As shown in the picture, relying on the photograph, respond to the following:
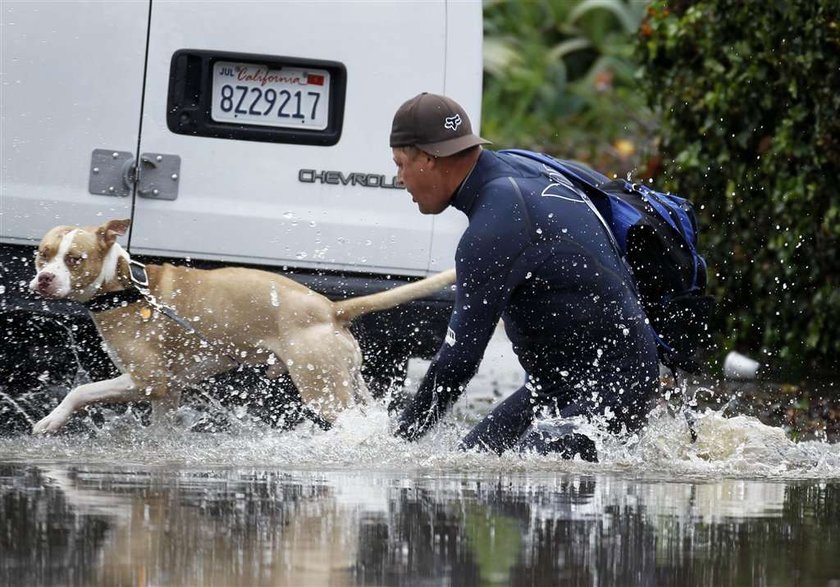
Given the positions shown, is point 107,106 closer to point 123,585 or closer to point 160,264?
point 160,264

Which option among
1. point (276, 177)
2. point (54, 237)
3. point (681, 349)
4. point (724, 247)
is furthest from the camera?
point (724, 247)

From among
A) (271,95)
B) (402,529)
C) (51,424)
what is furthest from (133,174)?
(402,529)

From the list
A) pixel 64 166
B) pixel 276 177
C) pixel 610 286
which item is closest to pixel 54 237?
pixel 64 166

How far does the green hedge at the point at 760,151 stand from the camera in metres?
9.29

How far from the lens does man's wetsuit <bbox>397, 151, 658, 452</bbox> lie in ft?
18.8

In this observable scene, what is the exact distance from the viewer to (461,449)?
21.4ft

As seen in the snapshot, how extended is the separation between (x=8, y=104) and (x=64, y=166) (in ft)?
1.24

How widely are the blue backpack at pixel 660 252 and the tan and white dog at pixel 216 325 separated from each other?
1200 millimetres

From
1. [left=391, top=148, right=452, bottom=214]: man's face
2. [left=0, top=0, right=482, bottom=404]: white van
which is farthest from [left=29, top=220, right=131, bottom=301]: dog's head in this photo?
[left=391, top=148, right=452, bottom=214]: man's face

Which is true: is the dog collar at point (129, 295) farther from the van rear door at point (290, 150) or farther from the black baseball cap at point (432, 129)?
the black baseball cap at point (432, 129)

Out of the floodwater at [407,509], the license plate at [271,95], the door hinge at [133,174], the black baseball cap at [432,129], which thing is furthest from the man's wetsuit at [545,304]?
the door hinge at [133,174]

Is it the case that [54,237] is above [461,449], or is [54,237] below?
above

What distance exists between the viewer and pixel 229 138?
25.0 ft

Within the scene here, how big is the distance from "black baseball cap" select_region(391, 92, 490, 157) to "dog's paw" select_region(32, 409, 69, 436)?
236cm
